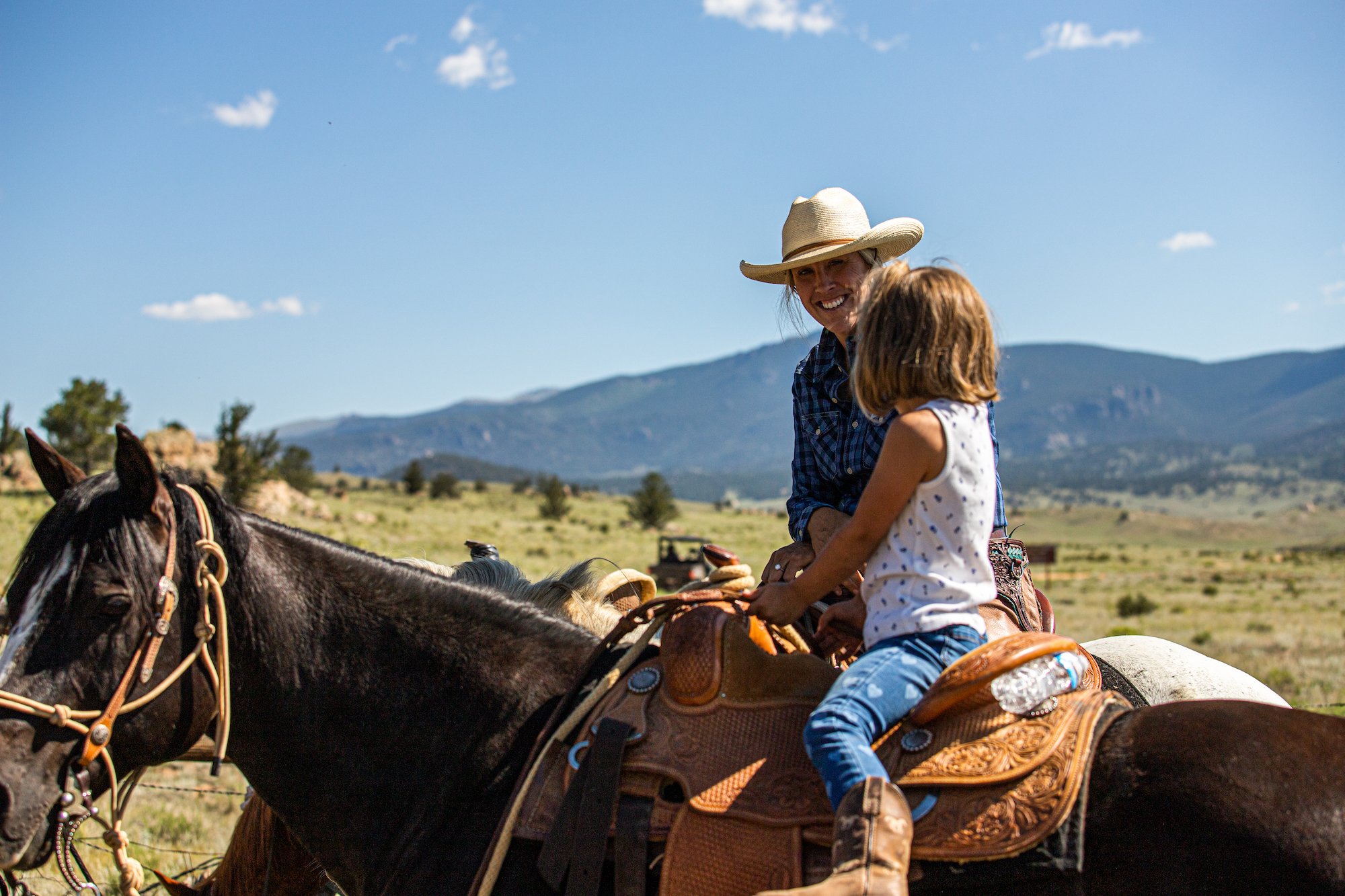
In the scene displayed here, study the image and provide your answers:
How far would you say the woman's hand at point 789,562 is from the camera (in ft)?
10.5

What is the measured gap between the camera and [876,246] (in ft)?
12.0

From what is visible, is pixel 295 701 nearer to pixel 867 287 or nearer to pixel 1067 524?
pixel 867 287

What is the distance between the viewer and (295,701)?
8.69 feet

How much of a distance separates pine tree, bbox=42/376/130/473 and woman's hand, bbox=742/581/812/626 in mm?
43020

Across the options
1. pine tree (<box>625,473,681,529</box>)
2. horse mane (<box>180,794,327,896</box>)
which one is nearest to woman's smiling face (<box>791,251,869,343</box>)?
horse mane (<box>180,794,327,896</box>)

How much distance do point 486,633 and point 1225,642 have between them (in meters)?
19.7

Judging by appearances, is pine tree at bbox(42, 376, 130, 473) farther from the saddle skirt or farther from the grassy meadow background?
the saddle skirt

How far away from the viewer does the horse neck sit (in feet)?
8.57

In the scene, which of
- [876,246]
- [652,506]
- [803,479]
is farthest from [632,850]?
[652,506]

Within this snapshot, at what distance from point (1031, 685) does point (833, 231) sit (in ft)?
6.34

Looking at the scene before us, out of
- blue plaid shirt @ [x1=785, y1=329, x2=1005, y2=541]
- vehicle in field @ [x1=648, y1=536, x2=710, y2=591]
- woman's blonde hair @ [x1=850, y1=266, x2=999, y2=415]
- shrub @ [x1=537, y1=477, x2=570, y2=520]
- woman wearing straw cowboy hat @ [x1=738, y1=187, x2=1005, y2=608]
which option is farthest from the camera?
shrub @ [x1=537, y1=477, x2=570, y2=520]

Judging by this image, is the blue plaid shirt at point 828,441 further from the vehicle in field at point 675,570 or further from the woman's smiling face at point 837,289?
the vehicle in field at point 675,570

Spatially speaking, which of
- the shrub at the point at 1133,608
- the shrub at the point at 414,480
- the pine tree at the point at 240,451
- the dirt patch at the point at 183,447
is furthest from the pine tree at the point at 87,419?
the shrub at the point at 1133,608

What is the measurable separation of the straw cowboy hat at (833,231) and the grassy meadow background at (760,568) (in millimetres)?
2405
